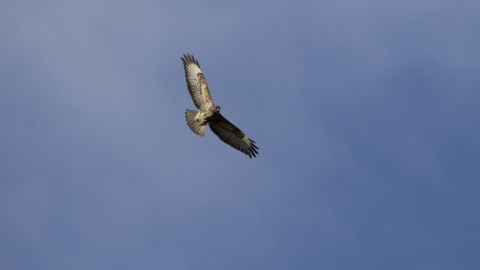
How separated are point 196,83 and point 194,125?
149 cm

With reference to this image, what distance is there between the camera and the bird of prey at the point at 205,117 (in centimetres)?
1741

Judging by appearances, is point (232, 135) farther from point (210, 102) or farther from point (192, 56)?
point (192, 56)

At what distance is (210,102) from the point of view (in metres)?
17.5

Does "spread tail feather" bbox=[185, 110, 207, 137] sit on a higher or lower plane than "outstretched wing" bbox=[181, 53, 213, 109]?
lower

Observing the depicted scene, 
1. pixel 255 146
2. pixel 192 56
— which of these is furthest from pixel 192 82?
pixel 255 146

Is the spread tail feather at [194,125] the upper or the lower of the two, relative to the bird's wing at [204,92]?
lower

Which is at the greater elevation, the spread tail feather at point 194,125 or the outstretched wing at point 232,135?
the outstretched wing at point 232,135

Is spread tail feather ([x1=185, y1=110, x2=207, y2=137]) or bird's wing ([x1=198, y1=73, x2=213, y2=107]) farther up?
bird's wing ([x1=198, y1=73, x2=213, y2=107])

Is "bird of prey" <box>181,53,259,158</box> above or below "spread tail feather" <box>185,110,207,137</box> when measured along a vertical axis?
above

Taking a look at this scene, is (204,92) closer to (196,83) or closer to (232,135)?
(196,83)

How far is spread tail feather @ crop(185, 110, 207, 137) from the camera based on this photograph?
17.5 metres

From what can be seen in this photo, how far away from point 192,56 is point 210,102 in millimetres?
2166

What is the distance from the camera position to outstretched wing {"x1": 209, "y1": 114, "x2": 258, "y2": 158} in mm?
17750

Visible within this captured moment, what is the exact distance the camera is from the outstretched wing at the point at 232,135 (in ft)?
58.2
